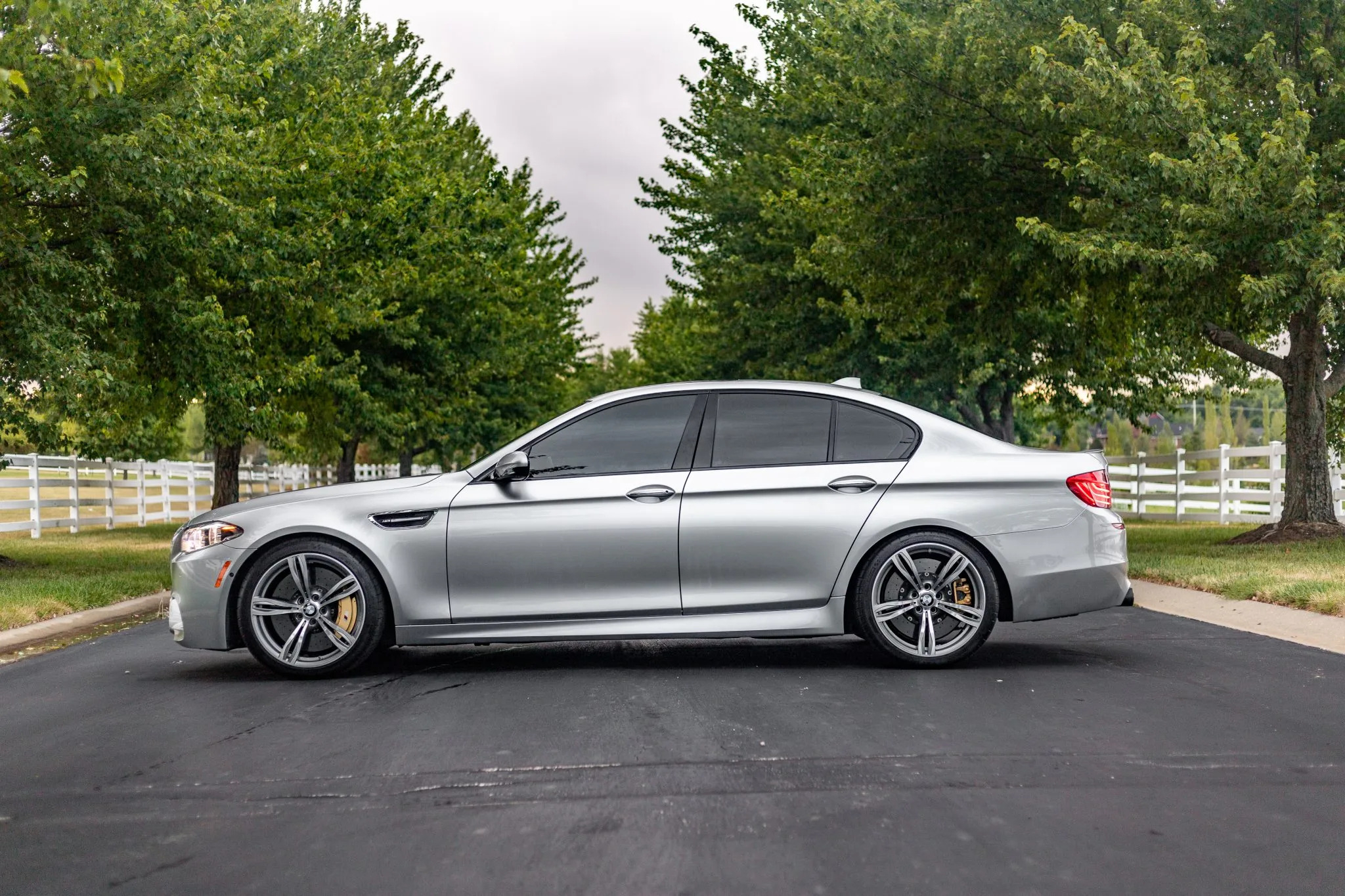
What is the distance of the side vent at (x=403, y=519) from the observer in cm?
760

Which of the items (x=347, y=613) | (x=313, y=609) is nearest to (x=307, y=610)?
(x=313, y=609)

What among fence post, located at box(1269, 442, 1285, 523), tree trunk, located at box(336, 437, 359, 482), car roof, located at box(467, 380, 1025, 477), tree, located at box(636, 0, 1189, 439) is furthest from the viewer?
tree trunk, located at box(336, 437, 359, 482)

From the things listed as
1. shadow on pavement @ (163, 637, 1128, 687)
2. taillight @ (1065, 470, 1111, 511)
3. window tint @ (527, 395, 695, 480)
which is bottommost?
shadow on pavement @ (163, 637, 1128, 687)

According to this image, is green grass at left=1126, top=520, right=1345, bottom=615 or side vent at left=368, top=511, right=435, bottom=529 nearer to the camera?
side vent at left=368, top=511, right=435, bottom=529

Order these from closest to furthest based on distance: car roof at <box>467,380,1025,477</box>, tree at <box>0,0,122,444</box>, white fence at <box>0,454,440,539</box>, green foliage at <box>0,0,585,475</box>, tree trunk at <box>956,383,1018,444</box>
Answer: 1. car roof at <box>467,380,1025,477</box>
2. tree at <box>0,0,122,444</box>
3. green foliage at <box>0,0,585,475</box>
4. white fence at <box>0,454,440,539</box>
5. tree trunk at <box>956,383,1018,444</box>

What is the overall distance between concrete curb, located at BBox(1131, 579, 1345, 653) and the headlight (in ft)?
21.4

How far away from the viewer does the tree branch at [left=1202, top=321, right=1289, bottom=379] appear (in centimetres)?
1788

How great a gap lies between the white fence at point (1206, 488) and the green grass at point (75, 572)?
17.4 meters

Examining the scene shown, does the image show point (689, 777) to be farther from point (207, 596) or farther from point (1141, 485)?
point (1141, 485)

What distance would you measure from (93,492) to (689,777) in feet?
88.5

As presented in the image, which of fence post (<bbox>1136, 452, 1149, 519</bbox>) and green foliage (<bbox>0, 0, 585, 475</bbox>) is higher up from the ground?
green foliage (<bbox>0, 0, 585, 475</bbox>)

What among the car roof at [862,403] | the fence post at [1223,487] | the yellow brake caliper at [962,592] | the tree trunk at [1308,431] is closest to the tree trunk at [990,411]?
the fence post at [1223,487]

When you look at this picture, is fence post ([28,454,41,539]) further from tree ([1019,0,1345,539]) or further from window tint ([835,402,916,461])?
window tint ([835,402,916,461])

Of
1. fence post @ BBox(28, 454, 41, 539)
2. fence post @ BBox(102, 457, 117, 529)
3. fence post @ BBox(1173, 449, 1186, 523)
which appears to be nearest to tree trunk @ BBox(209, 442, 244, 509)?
fence post @ BBox(28, 454, 41, 539)
